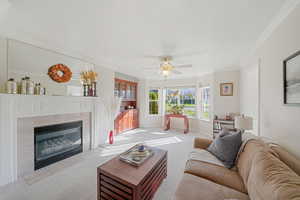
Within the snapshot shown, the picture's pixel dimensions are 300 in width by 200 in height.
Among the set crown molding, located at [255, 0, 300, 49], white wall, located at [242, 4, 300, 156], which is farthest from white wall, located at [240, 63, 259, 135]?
crown molding, located at [255, 0, 300, 49]

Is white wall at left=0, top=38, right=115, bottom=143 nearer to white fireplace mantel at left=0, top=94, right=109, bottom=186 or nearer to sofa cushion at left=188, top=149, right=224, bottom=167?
white fireplace mantel at left=0, top=94, right=109, bottom=186

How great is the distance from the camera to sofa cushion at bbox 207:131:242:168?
166 cm

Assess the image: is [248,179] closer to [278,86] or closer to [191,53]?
[278,86]

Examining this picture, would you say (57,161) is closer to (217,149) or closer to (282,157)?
(217,149)

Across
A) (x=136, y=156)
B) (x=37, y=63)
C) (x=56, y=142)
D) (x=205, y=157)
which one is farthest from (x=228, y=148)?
(x=37, y=63)

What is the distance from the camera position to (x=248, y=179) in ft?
3.83

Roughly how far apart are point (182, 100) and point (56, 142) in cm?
465

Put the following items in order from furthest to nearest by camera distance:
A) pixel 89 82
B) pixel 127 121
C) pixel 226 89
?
1. pixel 127 121
2. pixel 226 89
3. pixel 89 82

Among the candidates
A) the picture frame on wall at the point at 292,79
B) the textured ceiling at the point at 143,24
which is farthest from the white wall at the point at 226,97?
the picture frame on wall at the point at 292,79

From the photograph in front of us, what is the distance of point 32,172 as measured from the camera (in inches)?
83.4

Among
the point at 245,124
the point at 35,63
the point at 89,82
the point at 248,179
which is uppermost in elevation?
the point at 35,63

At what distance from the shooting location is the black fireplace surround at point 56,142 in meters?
2.24

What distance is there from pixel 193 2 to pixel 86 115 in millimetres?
3199

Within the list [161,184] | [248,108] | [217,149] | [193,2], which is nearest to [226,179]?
[217,149]
